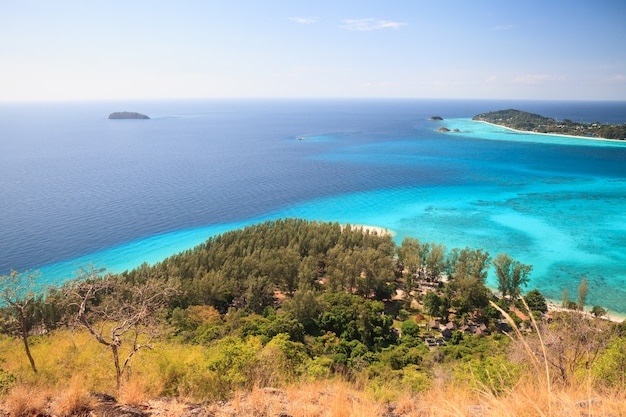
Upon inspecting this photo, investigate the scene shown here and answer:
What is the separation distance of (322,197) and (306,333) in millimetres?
43385

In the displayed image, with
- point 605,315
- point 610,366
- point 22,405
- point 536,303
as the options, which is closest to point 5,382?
point 22,405

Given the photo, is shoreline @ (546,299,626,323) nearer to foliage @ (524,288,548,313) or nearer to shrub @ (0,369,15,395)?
foliage @ (524,288,548,313)

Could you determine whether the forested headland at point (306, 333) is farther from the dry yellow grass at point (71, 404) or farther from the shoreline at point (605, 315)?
the shoreline at point (605, 315)

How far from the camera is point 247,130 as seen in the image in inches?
6875

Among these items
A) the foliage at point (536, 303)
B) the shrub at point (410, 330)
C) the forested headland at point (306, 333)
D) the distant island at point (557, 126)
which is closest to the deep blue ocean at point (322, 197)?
the foliage at point (536, 303)

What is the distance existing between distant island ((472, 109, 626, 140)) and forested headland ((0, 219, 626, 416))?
147059 mm

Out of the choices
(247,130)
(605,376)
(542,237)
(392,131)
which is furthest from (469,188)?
(247,130)

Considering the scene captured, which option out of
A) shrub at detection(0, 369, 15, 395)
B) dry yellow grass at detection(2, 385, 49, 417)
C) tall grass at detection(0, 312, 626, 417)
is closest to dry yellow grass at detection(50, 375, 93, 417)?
tall grass at detection(0, 312, 626, 417)

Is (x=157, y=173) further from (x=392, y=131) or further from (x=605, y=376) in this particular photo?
(x=392, y=131)

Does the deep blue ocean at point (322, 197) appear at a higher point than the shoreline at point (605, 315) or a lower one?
higher

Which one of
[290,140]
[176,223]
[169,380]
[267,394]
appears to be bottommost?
[176,223]

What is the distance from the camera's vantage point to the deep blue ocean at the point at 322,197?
43656mm

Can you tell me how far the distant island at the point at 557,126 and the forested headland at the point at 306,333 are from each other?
482ft

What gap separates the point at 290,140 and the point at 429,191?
7831 centimetres
